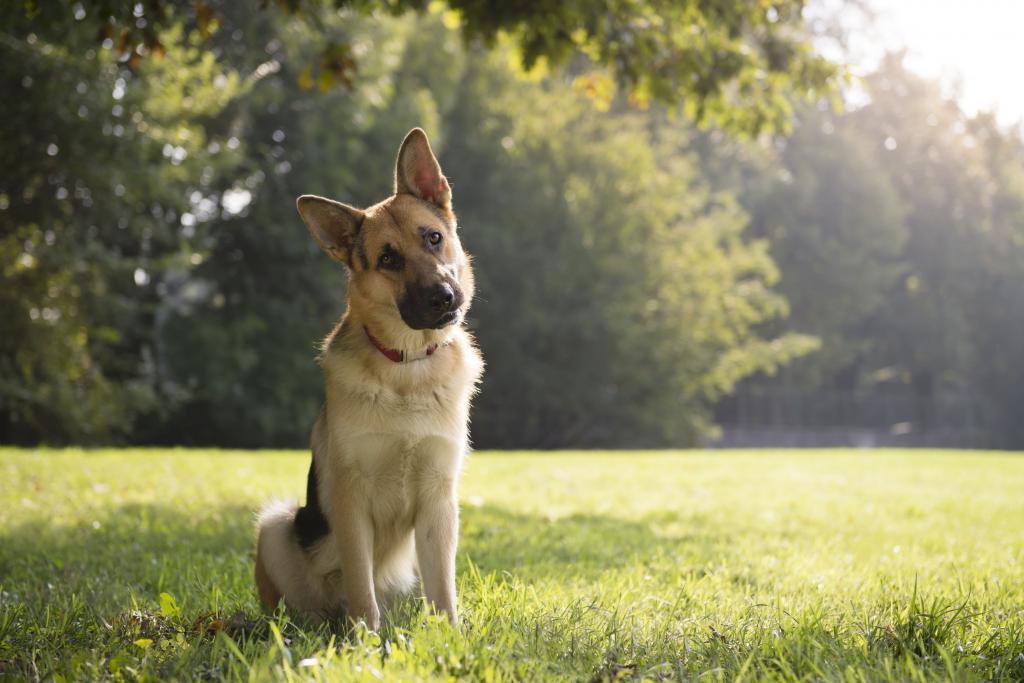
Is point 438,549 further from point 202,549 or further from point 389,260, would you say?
point 202,549

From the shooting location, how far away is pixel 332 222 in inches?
169

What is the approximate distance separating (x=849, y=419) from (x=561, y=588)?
45121mm

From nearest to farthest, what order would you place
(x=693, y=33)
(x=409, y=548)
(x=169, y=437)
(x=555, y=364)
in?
(x=409, y=548)
(x=693, y=33)
(x=169, y=437)
(x=555, y=364)

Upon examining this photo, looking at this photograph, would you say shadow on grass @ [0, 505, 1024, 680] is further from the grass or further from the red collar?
Result: the red collar

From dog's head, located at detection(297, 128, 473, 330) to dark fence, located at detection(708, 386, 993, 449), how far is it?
38583mm

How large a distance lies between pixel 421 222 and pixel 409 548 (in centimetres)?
151

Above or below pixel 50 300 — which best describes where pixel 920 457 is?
below

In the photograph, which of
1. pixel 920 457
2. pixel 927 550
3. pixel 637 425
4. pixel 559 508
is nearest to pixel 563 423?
pixel 637 425

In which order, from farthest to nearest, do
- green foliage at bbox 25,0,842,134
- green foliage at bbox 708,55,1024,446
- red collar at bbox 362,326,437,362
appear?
green foliage at bbox 708,55,1024,446 < green foliage at bbox 25,0,842,134 < red collar at bbox 362,326,437,362

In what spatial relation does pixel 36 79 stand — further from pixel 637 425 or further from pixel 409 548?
pixel 637 425

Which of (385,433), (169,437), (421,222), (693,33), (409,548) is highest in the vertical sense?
(693,33)

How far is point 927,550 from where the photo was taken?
22.4ft

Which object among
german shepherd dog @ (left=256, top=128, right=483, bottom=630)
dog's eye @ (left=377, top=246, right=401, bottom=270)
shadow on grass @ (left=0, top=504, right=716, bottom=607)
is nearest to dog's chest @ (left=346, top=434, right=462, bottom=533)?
german shepherd dog @ (left=256, top=128, right=483, bottom=630)

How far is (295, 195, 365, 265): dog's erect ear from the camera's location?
4211 millimetres
